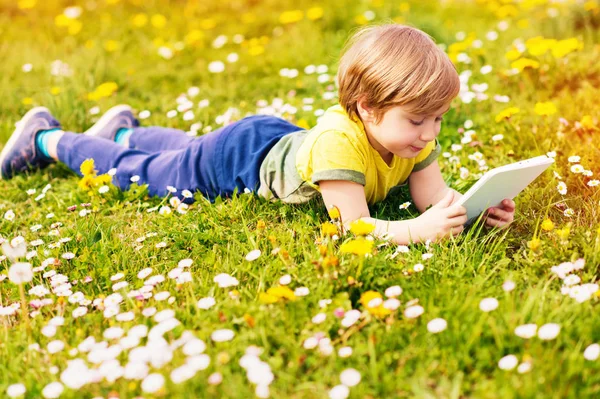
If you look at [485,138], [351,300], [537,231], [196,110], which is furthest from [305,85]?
[351,300]

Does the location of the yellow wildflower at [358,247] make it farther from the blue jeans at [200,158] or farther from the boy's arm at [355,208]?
the blue jeans at [200,158]

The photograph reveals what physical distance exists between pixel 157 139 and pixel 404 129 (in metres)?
1.69

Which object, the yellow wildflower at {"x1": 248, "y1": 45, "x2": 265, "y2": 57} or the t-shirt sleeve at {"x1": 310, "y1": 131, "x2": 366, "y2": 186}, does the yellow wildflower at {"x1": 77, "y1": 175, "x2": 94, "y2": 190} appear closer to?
the t-shirt sleeve at {"x1": 310, "y1": 131, "x2": 366, "y2": 186}

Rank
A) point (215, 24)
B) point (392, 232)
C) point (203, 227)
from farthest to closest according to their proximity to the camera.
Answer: point (215, 24) < point (203, 227) < point (392, 232)

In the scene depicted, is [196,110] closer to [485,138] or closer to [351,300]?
[485,138]

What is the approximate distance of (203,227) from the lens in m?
2.91

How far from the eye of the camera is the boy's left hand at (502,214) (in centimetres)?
266

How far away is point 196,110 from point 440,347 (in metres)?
2.77

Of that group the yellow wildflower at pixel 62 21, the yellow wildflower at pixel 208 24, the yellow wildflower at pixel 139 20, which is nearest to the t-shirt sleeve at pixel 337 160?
the yellow wildflower at pixel 208 24

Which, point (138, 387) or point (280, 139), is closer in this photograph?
point (138, 387)

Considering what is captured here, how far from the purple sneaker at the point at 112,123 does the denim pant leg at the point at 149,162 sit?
8.3 inches

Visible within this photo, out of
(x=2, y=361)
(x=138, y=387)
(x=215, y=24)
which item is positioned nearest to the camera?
(x=138, y=387)

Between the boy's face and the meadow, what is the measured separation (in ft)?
1.23

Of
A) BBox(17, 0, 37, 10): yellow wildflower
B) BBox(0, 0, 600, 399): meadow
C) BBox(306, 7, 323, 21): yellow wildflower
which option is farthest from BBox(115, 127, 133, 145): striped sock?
BBox(17, 0, 37, 10): yellow wildflower
